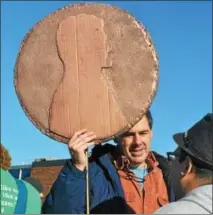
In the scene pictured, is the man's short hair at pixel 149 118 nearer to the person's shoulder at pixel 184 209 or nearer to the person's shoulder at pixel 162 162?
the person's shoulder at pixel 162 162

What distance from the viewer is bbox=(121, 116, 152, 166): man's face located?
2.93 m

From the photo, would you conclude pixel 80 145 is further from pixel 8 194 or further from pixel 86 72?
pixel 8 194

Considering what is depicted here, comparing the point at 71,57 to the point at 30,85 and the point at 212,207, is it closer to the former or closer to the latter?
the point at 30,85

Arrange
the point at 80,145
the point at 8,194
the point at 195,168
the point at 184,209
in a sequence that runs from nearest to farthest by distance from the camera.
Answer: the point at 184,209
the point at 195,168
the point at 80,145
the point at 8,194

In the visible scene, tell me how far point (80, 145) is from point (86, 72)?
0.40m

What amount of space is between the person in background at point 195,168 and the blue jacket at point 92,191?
1.90ft

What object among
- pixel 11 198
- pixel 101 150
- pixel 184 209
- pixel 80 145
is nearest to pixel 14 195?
pixel 11 198

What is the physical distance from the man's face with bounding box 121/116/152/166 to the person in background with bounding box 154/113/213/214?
541 mm

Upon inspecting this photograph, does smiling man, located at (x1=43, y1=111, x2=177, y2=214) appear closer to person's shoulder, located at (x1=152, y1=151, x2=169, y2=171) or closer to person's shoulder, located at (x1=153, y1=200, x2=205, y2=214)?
person's shoulder, located at (x1=152, y1=151, x2=169, y2=171)

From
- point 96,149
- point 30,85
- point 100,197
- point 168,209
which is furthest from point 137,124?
point 168,209

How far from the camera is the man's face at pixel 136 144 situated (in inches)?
115

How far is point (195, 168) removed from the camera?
2104 millimetres

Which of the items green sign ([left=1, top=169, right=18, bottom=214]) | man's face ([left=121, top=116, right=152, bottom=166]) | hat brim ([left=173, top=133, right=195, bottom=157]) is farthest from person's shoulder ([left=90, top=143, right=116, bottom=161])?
green sign ([left=1, top=169, right=18, bottom=214])

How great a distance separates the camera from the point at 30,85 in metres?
2.83
